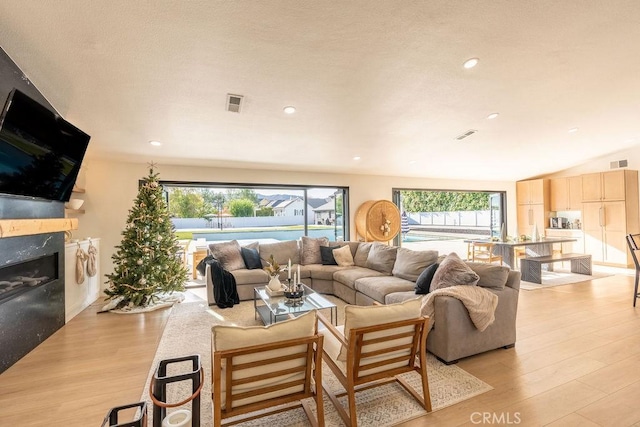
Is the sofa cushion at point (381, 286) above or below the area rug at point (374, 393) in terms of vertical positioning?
above

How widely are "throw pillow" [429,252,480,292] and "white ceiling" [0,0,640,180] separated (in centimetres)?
205

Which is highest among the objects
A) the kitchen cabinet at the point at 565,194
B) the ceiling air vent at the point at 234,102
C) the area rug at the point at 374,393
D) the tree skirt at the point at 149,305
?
the ceiling air vent at the point at 234,102

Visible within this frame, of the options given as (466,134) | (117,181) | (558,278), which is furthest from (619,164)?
(117,181)

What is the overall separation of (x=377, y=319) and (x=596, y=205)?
27.7 feet

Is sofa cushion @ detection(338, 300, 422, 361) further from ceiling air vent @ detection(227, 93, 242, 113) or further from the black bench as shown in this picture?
the black bench

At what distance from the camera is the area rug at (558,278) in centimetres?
541

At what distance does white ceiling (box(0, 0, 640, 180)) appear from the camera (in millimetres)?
2287

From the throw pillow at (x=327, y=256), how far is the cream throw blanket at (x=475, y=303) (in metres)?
2.70

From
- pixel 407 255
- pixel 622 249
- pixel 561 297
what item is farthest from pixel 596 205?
pixel 407 255

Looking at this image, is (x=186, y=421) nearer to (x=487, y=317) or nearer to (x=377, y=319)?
(x=377, y=319)

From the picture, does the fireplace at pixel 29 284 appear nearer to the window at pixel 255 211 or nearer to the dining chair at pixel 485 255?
the window at pixel 255 211

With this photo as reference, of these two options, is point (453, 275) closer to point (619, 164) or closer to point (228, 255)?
point (228, 255)

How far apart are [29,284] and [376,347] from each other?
11.8 feet

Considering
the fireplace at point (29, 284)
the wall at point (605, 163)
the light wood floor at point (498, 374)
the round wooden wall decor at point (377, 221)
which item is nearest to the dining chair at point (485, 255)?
the round wooden wall decor at point (377, 221)
